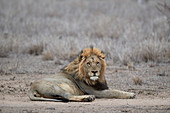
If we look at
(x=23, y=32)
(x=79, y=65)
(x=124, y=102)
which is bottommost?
(x=124, y=102)

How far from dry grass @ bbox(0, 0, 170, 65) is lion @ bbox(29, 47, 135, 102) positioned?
4.16 m

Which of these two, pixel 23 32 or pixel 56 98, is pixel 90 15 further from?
pixel 56 98

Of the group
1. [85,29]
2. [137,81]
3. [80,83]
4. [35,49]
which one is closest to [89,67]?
[80,83]

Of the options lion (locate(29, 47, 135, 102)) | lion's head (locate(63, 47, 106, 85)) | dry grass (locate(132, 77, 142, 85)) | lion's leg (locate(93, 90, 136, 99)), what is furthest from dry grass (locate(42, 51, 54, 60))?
lion's leg (locate(93, 90, 136, 99))

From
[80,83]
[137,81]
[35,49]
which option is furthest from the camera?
[35,49]

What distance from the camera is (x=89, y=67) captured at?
21.3ft

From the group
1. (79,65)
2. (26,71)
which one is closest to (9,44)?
(26,71)

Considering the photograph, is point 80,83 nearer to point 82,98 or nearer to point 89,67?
point 89,67

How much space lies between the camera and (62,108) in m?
5.68

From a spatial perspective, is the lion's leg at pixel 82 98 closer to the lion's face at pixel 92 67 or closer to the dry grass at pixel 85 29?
the lion's face at pixel 92 67

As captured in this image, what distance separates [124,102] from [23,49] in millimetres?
6657

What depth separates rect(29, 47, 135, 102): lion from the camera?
620 cm

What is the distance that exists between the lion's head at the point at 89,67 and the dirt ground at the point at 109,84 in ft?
1.34

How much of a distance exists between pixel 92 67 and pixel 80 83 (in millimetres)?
400
